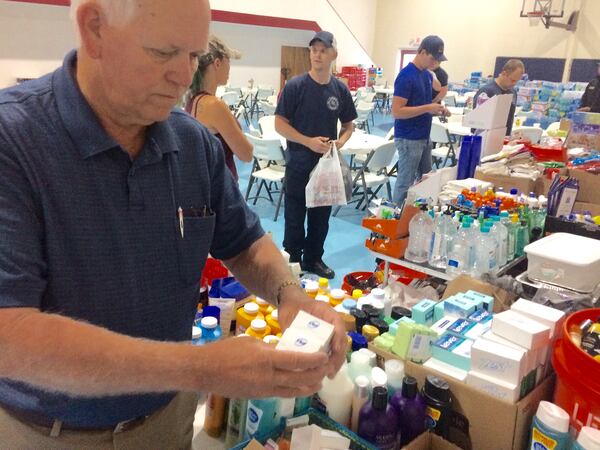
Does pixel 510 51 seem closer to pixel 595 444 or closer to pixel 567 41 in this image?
pixel 567 41

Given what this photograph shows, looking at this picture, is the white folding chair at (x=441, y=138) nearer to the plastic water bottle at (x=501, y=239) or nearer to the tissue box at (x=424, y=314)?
the plastic water bottle at (x=501, y=239)

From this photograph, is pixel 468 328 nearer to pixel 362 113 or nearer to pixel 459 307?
pixel 459 307

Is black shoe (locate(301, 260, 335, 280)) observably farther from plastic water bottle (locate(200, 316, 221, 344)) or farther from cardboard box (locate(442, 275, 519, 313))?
plastic water bottle (locate(200, 316, 221, 344))

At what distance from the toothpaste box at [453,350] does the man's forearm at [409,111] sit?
3.22 metres

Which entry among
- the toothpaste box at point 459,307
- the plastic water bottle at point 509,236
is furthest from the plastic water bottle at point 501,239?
the toothpaste box at point 459,307

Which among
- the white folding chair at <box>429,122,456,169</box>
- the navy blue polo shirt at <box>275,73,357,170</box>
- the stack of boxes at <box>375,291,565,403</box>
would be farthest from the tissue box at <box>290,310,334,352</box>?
the white folding chair at <box>429,122,456,169</box>

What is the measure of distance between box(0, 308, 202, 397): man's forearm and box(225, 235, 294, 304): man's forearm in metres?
0.49

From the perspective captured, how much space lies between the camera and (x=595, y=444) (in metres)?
1.05

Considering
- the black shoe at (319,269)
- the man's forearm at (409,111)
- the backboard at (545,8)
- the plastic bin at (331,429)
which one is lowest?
the black shoe at (319,269)

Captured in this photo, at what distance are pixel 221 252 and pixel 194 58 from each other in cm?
54

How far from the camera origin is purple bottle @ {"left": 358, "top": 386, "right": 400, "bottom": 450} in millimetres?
1202

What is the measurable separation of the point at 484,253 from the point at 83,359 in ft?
6.49

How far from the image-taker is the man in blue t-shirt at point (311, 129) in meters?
3.63

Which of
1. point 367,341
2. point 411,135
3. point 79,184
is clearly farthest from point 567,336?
point 411,135
